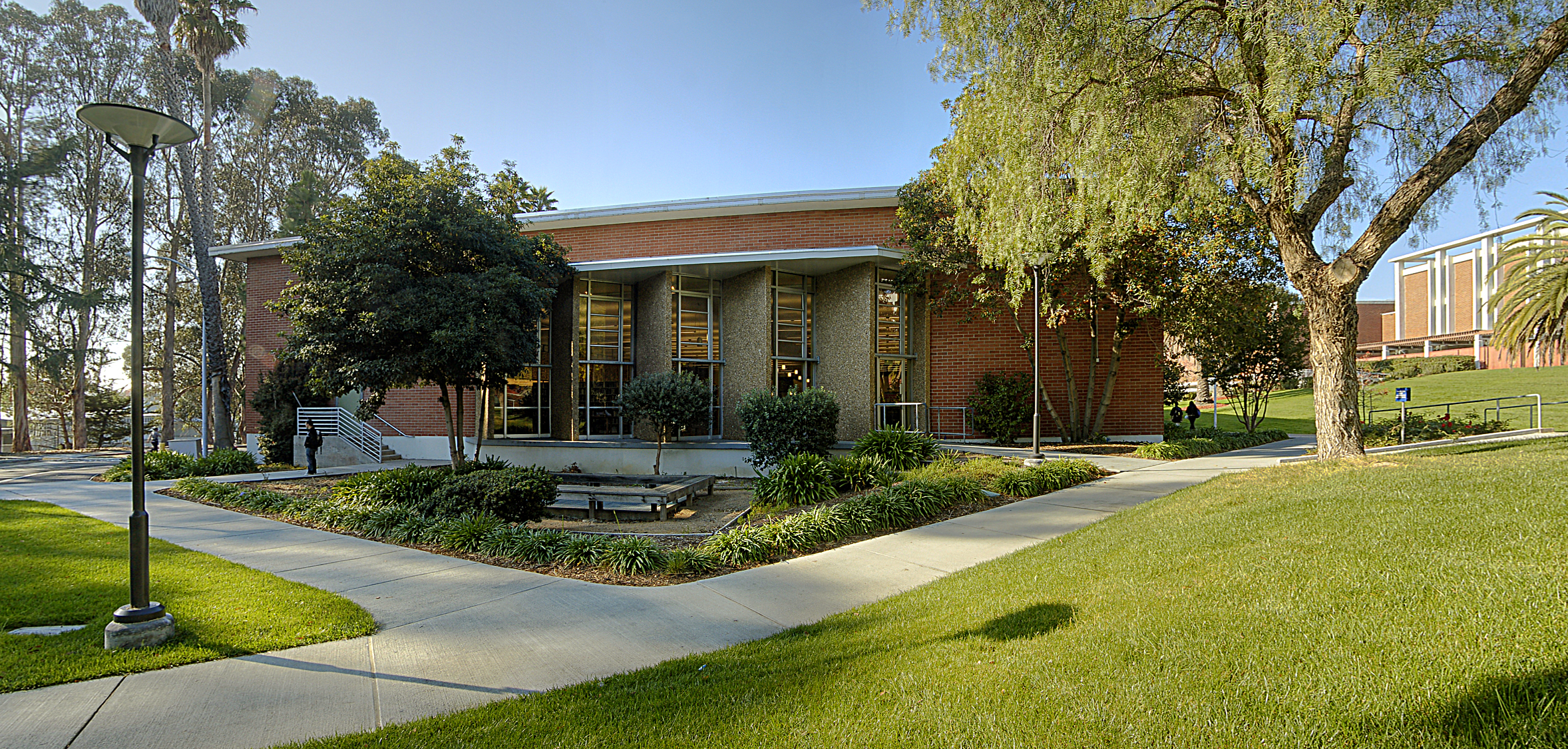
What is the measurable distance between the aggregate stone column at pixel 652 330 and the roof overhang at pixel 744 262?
58 centimetres

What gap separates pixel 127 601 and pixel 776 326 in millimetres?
15075

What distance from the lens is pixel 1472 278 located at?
58062 millimetres

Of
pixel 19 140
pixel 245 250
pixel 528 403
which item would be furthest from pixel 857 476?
pixel 19 140

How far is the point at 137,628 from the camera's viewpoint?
4.73m

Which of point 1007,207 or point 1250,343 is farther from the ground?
point 1007,207

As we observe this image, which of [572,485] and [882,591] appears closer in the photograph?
[882,591]

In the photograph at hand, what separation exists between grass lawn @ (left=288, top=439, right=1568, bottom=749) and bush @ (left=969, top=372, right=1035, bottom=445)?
40.4 feet

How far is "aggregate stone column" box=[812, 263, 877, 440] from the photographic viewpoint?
1848 cm

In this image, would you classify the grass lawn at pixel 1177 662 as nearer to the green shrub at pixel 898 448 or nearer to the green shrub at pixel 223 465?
the green shrub at pixel 898 448

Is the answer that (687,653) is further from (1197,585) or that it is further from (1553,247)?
(1553,247)

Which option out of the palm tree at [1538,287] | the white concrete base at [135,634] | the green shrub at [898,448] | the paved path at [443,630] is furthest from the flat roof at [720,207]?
the palm tree at [1538,287]

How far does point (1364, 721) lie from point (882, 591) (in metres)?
3.81

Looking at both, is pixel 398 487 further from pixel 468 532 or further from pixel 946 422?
pixel 946 422

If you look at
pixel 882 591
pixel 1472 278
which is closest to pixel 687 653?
pixel 882 591
